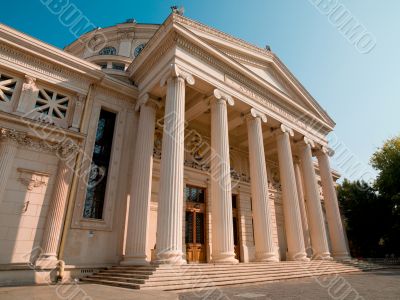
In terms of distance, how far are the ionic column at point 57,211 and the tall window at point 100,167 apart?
100 centimetres

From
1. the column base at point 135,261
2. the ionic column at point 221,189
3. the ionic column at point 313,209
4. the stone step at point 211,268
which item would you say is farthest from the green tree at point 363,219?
the column base at point 135,261

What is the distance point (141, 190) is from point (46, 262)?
13.1ft

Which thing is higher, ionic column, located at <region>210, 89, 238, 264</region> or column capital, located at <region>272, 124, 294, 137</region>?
column capital, located at <region>272, 124, 294, 137</region>

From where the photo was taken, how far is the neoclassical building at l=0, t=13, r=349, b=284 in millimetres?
9359

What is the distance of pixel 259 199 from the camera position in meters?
12.1

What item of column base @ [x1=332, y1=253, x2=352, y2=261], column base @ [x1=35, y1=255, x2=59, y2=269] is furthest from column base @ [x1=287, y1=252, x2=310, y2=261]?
column base @ [x1=35, y1=255, x2=59, y2=269]

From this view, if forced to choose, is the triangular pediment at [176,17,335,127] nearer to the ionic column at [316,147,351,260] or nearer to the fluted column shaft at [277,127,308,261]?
the ionic column at [316,147,351,260]

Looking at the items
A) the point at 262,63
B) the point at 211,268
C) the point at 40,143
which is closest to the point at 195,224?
the point at 211,268

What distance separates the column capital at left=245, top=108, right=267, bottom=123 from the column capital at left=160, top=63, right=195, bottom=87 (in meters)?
3.80

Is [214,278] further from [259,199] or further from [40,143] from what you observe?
[40,143]

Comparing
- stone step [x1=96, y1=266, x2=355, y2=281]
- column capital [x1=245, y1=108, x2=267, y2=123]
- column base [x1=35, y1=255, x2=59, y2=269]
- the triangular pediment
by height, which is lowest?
stone step [x1=96, y1=266, x2=355, y2=281]

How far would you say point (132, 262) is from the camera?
9.80 meters

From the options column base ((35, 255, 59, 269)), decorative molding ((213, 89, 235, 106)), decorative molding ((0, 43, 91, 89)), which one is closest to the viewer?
column base ((35, 255, 59, 269))

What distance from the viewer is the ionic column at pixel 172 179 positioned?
27.7ft
